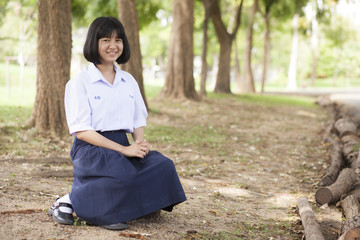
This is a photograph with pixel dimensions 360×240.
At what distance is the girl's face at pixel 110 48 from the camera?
4.19 m

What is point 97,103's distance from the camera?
4145 mm

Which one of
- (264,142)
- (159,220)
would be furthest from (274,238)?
(264,142)

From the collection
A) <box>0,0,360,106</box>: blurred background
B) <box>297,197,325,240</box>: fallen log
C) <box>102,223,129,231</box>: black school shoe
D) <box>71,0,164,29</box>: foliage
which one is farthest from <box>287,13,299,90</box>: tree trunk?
<box>102,223,129,231</box>: black school shoe

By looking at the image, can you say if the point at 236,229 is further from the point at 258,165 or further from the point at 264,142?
the point at 264,142

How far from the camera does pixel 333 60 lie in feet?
198

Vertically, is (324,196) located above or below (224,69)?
below

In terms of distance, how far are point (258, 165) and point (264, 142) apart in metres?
2.31

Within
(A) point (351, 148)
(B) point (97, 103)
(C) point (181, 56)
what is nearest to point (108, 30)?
(B) point (97, 103)

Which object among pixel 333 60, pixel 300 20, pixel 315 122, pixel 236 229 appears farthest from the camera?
pixel 333 60

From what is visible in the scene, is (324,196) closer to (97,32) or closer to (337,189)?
(337,189)

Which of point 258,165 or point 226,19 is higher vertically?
point 226,19

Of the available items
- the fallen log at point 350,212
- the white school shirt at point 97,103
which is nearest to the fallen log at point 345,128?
the fallen log at point 350,212

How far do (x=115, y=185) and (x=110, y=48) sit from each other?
126cm

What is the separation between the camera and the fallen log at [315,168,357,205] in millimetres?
5570
